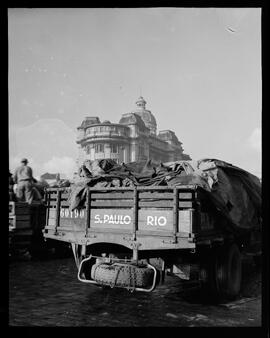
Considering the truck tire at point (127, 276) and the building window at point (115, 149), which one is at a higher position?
the building window at point (115, 149)

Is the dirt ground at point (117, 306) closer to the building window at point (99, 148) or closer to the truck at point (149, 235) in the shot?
the truck at point (149, 235)

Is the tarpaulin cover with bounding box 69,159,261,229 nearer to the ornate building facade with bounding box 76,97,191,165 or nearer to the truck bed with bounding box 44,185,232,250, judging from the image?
the truck bed with bounding box 44,185,232,250

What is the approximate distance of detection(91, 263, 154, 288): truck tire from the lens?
5801 millimetres

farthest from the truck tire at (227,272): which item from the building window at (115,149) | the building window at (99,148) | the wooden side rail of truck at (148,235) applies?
the building window at (115,149)

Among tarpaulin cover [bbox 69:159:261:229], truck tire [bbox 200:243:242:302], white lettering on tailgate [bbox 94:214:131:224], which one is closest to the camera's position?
white lettering on tailgate [bbox 94:214:131:224]

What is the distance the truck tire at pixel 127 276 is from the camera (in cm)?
580

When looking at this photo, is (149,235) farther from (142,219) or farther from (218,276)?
(218,276)

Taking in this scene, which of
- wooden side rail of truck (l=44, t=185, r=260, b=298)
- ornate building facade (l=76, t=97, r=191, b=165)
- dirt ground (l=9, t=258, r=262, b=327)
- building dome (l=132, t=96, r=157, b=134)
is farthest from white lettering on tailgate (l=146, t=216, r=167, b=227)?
building dome (l=132, t=96, r=157, b=134)

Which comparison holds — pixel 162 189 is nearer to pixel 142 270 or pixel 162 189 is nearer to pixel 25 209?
pixel 142 270

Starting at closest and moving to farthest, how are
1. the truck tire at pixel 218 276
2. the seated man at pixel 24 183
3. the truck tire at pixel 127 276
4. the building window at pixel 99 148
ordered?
1. the truck tire at pixel 127 276
2. the truck tire at pixel 218 276
3. the seated man at pixel 24 183
4. the building window at pixel 99 148

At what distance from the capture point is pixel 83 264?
654 centimetres

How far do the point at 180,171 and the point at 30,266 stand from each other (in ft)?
16.1

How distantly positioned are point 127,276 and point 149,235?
0.70 meters

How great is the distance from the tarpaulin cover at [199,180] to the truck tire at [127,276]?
139 centimetres
